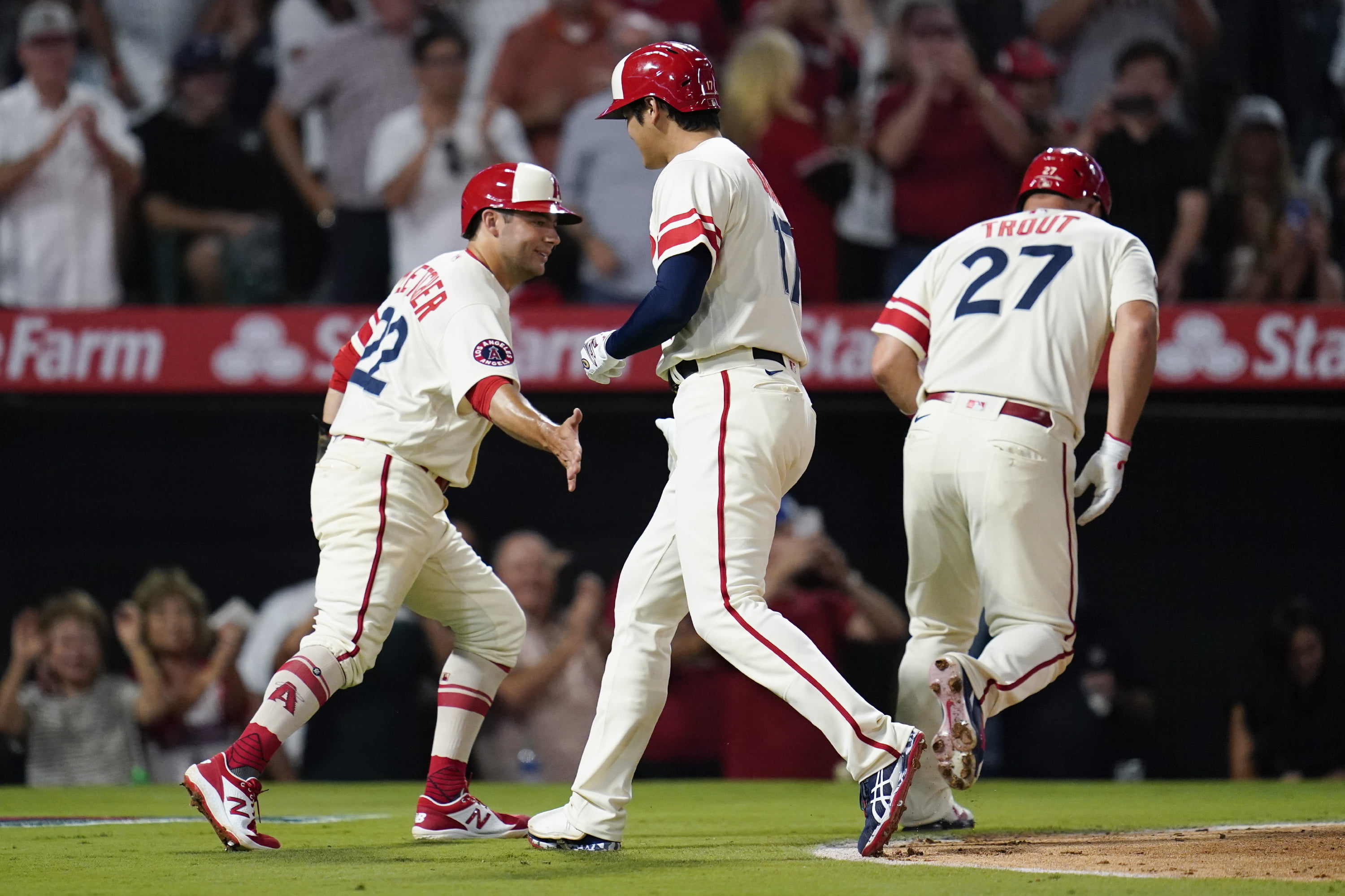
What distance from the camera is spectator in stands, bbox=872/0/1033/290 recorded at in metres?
7.39

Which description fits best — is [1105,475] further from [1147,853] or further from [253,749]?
[253,749]

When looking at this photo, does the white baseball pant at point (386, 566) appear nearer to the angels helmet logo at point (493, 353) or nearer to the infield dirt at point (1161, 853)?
the angels helmet logo at point (493, 353)

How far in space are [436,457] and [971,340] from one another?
134 centimetres

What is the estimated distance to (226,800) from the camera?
3389 millimetres

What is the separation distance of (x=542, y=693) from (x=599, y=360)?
12.3ft

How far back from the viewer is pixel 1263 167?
7.39 meters

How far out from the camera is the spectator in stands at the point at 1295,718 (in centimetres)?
666

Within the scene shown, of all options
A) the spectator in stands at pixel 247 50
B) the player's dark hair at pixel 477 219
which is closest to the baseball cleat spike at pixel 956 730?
the player's dark hair at pixel 477 219

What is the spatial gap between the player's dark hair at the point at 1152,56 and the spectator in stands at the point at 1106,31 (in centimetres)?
3

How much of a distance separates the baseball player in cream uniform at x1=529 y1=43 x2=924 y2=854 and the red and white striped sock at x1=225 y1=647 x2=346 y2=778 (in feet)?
2.03

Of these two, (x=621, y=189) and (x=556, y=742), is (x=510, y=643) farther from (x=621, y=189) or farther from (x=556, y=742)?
(x=621, y=189)

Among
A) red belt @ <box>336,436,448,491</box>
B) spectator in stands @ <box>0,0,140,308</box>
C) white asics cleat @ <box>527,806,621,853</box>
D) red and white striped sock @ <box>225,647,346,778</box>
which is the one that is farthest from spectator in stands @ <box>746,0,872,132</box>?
white asics cleat @ <box>527,806,621,853</box>

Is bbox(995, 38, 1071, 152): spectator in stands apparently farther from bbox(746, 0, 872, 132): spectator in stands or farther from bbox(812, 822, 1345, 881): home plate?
bbox(812, 822, 1345, 881): home plate

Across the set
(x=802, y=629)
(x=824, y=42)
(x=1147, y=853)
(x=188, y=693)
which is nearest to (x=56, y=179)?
(x=188, y=693)
